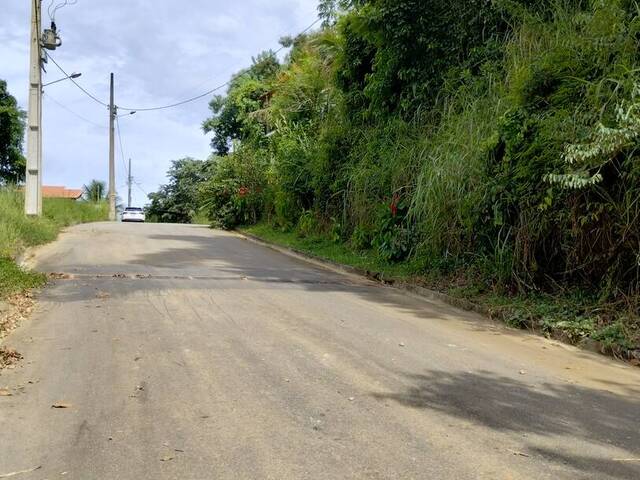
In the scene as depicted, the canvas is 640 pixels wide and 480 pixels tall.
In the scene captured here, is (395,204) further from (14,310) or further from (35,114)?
(35,114)

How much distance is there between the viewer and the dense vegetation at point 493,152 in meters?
7.90

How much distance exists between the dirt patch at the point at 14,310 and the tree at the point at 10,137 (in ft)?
94.9

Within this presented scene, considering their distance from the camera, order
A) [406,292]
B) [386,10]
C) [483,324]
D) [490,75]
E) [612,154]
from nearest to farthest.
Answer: [612,154] → [483,324] → [406,292] → [490,75] → [386,10]

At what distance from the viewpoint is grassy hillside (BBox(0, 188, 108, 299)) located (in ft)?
30.3

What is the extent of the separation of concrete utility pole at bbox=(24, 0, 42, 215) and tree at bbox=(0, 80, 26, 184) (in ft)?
54.0

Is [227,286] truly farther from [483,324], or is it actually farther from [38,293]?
[483,324]

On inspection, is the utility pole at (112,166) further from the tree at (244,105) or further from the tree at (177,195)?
the tree at (177,195)

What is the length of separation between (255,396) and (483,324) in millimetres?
4702

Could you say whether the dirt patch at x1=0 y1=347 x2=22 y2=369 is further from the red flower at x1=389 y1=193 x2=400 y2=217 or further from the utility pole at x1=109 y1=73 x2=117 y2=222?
the utility pole at x1=109 y1=73 x2=117 y2=222

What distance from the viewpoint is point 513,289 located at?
31.6 feet

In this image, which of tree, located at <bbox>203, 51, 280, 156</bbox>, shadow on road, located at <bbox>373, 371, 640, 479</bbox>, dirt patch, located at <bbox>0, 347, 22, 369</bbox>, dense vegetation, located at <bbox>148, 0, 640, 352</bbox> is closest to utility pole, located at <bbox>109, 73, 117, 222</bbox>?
tree, located at <bbox>203, 51, 280, 156</bbox>

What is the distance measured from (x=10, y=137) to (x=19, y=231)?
72.7 feet

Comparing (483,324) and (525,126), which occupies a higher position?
(525,126)

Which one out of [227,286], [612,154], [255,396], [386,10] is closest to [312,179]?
[386,10]
